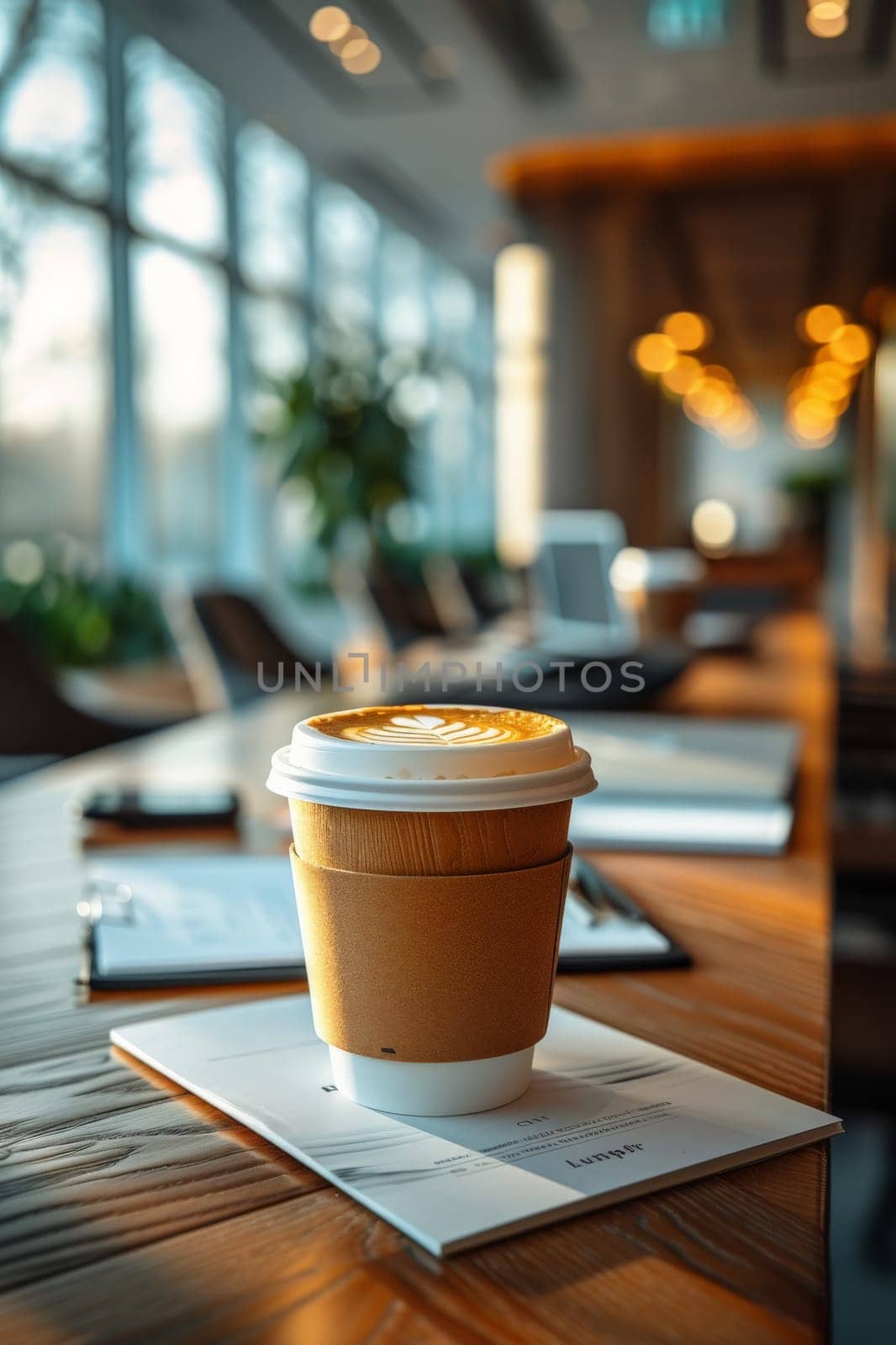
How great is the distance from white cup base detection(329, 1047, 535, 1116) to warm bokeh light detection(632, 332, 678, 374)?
328 inches

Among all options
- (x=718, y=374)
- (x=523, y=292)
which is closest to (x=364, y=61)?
(x=523, y=292)

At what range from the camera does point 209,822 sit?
40.5 inches

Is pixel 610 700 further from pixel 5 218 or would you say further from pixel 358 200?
pixel 358 200

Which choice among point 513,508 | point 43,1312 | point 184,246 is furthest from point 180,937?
point 513,508

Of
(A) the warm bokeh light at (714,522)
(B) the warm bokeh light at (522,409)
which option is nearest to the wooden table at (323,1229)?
(B) the warm bokeh light at (522,409)

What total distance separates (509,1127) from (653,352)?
8578mm

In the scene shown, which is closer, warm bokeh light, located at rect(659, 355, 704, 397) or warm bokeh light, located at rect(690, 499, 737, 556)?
warm bokeh light, located at rect(659, 355, 704, 397)

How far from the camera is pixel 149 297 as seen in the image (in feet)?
21.9

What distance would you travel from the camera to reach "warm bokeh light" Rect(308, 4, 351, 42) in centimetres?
547

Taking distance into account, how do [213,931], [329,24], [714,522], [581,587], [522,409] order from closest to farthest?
[213,931] → [581,587] → [329,24] → [522,409] → [714,522]

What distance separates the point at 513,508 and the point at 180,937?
8.50 meters

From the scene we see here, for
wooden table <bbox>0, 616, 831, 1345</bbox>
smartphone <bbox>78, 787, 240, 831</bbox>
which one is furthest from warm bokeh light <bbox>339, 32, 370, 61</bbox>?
wooden table <bbox>0, 616, 831, 1345</bbox>

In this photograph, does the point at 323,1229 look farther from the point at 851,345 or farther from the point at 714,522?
the point at 714,522

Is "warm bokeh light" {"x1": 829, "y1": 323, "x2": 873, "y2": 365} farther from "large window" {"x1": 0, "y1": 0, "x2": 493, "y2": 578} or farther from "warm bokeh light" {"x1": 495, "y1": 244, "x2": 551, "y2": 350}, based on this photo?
→ "large window" {"x1": 0, "y1": 0, "x2": 493, "y2": 578}
